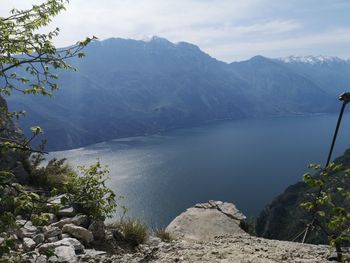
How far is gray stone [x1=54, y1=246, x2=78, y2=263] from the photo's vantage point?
793 centimetres

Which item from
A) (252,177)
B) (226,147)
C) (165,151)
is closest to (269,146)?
(226,147)

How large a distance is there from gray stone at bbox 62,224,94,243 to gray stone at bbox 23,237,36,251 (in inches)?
40.9

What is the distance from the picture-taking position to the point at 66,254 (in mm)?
8195

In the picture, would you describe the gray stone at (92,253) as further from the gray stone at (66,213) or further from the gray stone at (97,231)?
the gray stone at (66,213)

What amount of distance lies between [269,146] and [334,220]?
19939 cm

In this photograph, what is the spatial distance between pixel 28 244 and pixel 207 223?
8.16m

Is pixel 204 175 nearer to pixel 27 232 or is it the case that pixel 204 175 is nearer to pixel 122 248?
pixel 122 248

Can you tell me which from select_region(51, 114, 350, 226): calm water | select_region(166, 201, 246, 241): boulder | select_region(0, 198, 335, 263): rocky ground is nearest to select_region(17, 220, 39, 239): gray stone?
select_region(0, 198, 335, 263): rocky ground

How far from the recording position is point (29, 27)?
548 cm

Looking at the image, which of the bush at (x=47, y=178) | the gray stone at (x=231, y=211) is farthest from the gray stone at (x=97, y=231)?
the gray stone at (x=231, y=211)

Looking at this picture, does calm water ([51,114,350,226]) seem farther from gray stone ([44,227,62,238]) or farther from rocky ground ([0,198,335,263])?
gray stone ([44,227,62,238])

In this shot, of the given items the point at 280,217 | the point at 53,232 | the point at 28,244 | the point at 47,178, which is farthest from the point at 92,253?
the point at 280,217

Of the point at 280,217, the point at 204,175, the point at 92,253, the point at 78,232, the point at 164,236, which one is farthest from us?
the point at 204,175

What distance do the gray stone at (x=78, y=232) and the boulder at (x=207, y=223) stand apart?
13.2 feet
